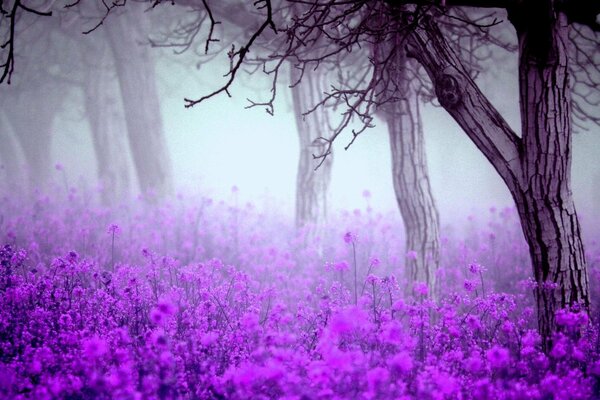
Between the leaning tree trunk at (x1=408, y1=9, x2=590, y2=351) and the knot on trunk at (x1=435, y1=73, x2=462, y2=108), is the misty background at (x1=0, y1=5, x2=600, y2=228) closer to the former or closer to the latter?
the leaning tree trunk at (x1=408, y1=9, x2=590, y2=351)

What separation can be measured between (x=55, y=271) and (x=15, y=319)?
2.47 feet

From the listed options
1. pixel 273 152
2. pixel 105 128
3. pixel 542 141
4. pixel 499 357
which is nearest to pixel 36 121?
pixel 105 128

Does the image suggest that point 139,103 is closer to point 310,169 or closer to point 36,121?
point 310,169

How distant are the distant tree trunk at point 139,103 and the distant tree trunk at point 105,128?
1.58 meters

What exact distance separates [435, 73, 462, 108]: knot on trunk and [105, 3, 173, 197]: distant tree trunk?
8111 millimetres

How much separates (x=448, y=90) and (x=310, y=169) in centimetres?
393

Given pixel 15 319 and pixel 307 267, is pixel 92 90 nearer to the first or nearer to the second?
pixel 307 267

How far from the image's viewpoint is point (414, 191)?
4.88 meters

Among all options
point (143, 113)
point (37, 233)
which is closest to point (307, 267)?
point (37, 233)

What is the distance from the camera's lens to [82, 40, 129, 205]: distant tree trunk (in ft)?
38.4

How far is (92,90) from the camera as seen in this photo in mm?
12508

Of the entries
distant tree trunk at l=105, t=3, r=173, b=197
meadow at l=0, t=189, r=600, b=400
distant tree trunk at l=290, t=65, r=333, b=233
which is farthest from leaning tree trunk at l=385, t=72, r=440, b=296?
distant tree trunk at l=105, t=3, r=173, b=197

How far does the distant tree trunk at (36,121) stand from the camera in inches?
628

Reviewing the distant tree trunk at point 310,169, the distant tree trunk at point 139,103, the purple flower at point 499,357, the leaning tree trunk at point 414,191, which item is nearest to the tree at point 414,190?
the leaning tree trunk at point 414,191
